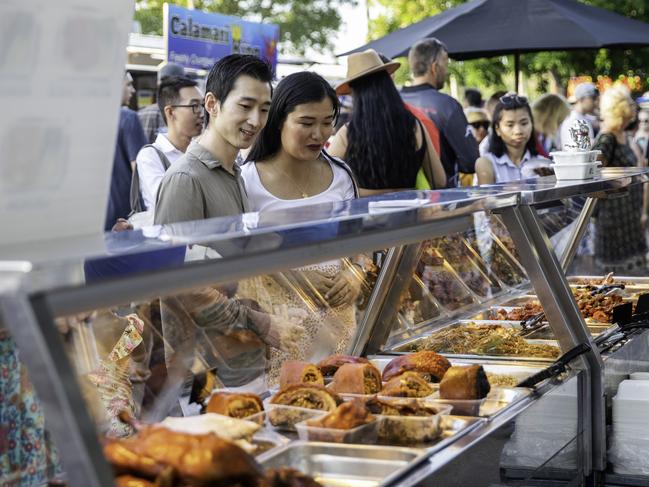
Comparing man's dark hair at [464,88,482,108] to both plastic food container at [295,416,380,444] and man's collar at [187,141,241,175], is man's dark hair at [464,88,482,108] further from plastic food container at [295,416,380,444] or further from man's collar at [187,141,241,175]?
plastic food container at [295,416,380,444]

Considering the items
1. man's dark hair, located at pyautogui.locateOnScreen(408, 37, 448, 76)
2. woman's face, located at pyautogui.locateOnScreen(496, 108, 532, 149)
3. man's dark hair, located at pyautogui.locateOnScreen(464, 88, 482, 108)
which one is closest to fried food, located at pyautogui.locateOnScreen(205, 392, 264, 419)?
→ woman's face, located at pyautogui.locateOnScreen(496, 108, 532, 149)

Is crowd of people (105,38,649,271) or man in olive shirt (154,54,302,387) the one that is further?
crowd of people (105,38,649,271)

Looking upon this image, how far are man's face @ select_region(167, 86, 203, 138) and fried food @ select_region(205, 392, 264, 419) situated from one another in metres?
3.97

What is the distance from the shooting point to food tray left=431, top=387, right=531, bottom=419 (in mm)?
2686

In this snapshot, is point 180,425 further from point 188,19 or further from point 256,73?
point 188,19

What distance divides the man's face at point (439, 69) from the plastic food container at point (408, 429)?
17.5 feet

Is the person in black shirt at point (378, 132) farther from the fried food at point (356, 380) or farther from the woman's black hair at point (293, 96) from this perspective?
the fried food at point (356, 380)

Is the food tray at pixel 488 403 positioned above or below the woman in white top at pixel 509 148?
below

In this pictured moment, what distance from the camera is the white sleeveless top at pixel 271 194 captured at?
13.8 ft

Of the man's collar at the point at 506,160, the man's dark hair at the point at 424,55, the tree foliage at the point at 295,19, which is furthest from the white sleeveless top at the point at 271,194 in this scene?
the tree foliage at the point at 295,19

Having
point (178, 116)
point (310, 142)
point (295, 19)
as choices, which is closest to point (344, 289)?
point (310, 142)

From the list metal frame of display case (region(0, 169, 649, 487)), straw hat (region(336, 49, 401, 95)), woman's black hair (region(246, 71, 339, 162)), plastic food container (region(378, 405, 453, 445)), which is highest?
straw hat (region(336, 49, 401, 95))

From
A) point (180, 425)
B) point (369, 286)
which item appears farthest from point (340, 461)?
point (369, 286)

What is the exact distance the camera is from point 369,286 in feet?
11.8
